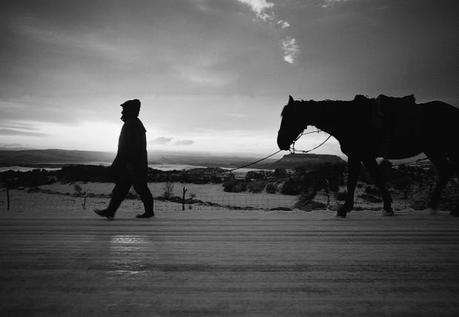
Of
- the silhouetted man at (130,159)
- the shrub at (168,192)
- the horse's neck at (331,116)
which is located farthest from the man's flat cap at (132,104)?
the shrub at (168,192)

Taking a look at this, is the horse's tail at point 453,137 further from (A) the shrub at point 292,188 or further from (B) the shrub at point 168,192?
(A) the shrub at point 292,188

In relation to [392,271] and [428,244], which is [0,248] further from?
[428,244]

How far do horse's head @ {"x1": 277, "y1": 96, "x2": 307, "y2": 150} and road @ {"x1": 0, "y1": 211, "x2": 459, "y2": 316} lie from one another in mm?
2134

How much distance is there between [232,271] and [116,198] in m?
3.09

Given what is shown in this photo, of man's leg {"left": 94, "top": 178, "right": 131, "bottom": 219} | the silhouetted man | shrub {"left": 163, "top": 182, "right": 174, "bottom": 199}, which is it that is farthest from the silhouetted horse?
shrub {"left": 163, "top": 182, "right": 174, "bottom": 199}

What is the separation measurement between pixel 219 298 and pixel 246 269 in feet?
1.34

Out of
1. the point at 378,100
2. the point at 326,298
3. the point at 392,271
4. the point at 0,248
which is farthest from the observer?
the point at 378,100

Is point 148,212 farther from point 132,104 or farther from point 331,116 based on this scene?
point 331,116

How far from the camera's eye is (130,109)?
448cm

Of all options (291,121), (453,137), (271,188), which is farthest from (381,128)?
(271,188)

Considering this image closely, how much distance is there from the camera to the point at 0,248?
218cm

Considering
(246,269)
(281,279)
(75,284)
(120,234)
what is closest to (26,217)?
(120,234)

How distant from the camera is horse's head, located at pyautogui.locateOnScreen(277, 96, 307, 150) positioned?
466 centimetres

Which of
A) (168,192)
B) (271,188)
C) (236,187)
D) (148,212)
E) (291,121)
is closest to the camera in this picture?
(148,212)
